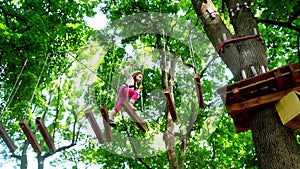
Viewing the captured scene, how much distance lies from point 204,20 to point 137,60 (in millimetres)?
5548

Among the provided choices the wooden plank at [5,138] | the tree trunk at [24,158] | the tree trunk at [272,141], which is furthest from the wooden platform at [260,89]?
the tree trunk at [24,158]

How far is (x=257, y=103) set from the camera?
3832 millimetres

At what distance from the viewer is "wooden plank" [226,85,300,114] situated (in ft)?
12.4

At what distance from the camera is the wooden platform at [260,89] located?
3.72m

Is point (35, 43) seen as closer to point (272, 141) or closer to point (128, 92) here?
point (128, 92)

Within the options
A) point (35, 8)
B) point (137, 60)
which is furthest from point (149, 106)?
point (35, 8)

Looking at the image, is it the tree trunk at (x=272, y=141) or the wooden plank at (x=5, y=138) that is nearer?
the tree trunk at (x=272, y=141)

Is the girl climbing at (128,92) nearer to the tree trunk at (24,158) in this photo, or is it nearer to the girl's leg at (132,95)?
the girl's leg at (132,95)

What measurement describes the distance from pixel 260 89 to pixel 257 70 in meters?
0.41

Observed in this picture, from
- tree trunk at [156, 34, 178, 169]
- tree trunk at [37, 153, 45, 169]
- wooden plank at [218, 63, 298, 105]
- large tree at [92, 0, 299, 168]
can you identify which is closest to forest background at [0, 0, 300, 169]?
tree trunk at [156, 34, 178, 169]

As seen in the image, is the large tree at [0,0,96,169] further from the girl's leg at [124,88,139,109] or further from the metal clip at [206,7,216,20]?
the metal clip at [206,7,216,20]

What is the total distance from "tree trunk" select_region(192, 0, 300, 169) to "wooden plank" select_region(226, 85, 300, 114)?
13 centimetres

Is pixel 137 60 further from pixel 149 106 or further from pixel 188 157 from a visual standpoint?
pixel 188 157

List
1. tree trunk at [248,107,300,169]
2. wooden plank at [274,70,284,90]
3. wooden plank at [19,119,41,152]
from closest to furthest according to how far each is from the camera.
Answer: tree trunk at [248,107,300,169] → wooden plank at [274,70,284,90] → wooden plank at [19,119,41,152]
